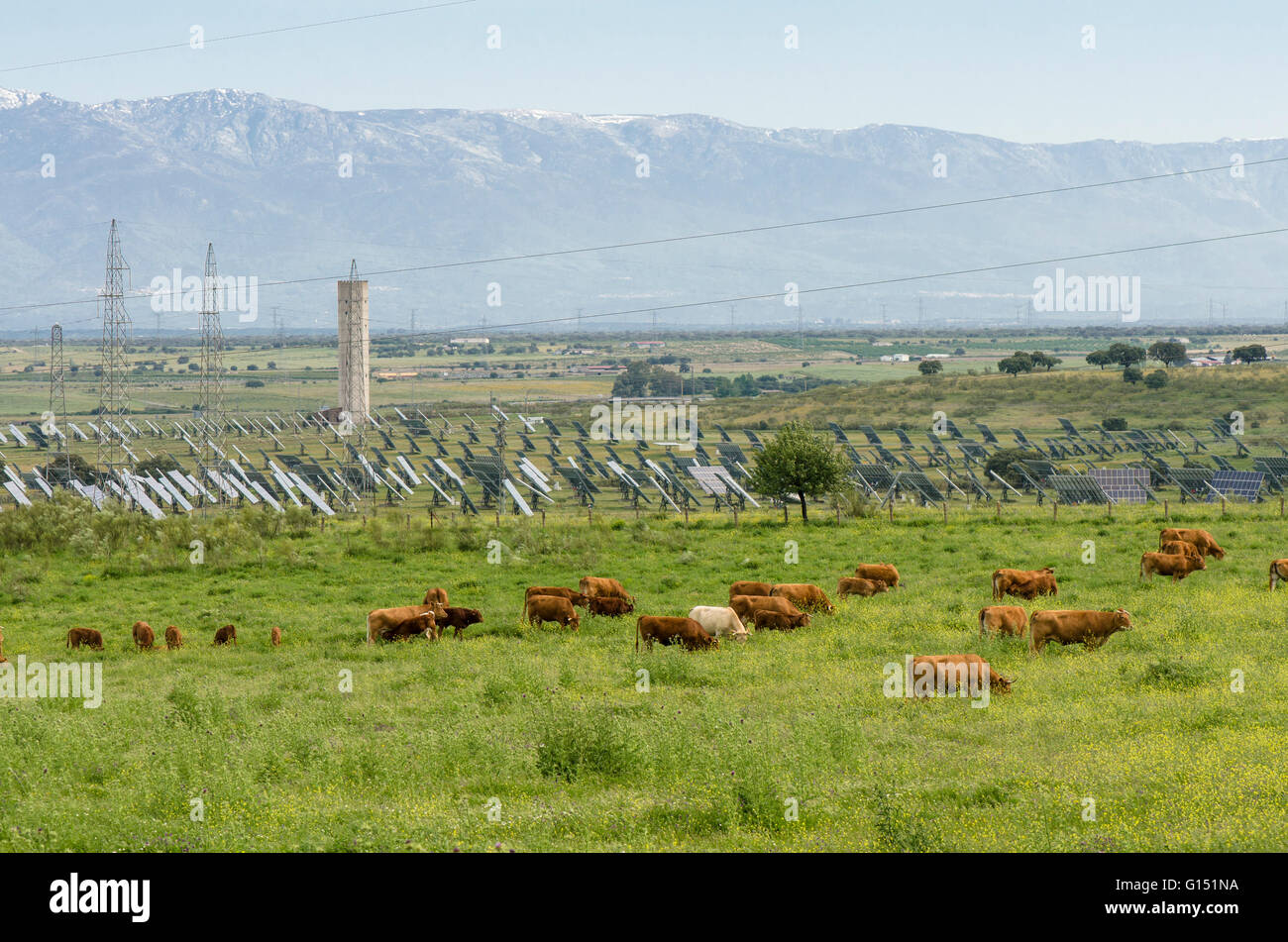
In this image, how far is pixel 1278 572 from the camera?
81.1 feet

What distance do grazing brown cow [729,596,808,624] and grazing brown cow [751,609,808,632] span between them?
8 centimetres

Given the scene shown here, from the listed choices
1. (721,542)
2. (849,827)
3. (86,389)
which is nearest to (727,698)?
(849,827)

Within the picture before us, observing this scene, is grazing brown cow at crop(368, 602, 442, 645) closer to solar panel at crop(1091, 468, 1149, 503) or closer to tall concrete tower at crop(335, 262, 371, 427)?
solar panel at crop(1091, 468, 1149, 503)

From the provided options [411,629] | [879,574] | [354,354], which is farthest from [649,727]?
[354,354]

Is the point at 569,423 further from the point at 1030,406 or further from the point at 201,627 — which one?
the point at 201,627

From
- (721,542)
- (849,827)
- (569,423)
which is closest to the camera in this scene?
(849,827)

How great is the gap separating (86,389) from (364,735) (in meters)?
168

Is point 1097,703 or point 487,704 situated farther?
point 487,704

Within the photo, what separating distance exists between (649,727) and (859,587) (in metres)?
11.7

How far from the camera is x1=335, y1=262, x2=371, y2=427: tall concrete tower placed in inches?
4254

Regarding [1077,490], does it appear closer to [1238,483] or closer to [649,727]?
[1238,483]

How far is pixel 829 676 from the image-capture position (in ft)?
61.0

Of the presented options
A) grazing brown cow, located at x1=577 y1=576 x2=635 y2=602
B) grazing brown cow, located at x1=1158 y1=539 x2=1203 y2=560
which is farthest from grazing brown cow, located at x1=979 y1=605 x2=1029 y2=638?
grazing brown cow, located at x1=1158 y1=539 x2=1203 y2=560
